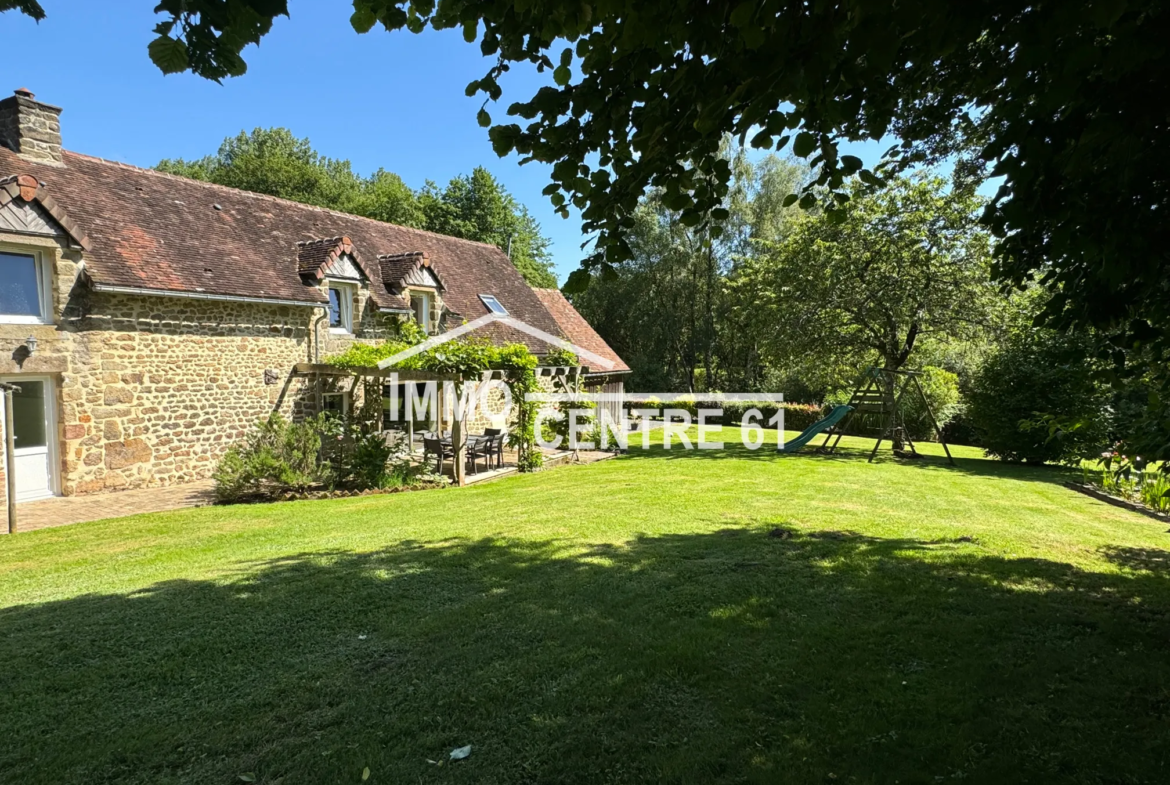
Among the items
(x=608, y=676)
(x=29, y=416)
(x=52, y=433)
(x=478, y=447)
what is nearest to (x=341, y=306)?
(x=478, y=447)

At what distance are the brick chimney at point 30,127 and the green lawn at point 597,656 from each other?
8.58m

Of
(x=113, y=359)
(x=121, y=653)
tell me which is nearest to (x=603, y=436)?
(x=113, y=359)

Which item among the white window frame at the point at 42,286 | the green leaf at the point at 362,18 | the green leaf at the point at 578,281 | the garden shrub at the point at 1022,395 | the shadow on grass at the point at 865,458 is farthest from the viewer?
the garden shrub at the point at 1022,395

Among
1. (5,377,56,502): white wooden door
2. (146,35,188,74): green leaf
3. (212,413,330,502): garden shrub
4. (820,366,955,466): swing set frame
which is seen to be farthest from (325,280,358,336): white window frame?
(146,35,188,74): green leaf

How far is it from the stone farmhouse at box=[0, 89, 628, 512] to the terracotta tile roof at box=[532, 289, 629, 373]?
740cm

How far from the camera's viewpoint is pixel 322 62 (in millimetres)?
16000

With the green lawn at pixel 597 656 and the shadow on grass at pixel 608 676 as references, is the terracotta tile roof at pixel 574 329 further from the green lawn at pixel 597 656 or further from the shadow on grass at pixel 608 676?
the shadow on grass at pixel 608 676

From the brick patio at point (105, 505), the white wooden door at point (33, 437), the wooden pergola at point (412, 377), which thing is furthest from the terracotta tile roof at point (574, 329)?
the white wooden door at point (33, 437)

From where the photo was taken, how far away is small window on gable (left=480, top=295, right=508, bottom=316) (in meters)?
19.4

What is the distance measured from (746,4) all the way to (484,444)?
12076mm

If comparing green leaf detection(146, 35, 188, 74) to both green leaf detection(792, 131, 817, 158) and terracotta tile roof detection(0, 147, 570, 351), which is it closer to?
green leaf detection(792, 131, 817, 158)

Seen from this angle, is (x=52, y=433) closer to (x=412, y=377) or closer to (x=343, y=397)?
(x=343, y=397)

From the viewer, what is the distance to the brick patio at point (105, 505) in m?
9.09

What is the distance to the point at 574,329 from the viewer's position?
2350 cm
